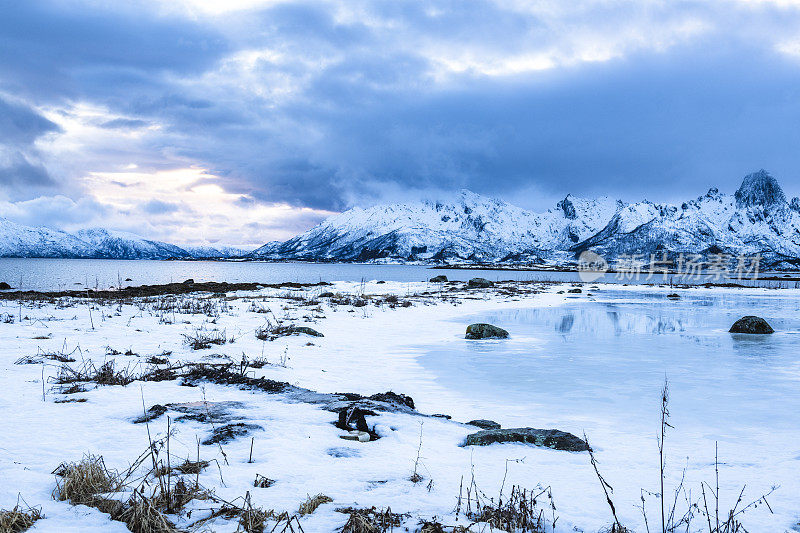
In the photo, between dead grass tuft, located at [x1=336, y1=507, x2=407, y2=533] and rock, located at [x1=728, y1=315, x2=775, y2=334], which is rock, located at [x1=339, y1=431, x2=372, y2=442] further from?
rock, located at [x1=728, y1=315, x2=775, y2=334]

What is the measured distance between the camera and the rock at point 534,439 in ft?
18.3

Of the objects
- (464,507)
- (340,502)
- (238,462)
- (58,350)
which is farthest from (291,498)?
(58,350)

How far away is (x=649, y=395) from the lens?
8.76 metres

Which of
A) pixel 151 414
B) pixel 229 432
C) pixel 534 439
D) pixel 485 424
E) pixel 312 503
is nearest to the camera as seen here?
pixel 312 503

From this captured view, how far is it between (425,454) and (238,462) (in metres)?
1.95

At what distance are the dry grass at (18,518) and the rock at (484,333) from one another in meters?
14.1

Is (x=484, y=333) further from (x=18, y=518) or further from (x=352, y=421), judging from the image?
(x=18, y=518)

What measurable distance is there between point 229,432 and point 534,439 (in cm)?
357

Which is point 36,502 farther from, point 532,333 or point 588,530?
point 532,333

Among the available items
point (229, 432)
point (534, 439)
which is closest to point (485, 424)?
point (534, 439)

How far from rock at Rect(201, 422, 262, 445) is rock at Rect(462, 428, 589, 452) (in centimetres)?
255

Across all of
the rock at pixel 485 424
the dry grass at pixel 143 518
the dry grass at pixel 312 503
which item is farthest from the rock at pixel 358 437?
the dry grass at pixel 143 518

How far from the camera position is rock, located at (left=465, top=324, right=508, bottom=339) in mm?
16328

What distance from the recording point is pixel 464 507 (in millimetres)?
3727
